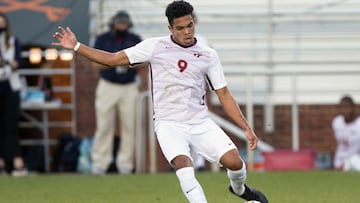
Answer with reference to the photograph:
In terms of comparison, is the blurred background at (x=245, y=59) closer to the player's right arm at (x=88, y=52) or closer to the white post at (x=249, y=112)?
the white post at (x=249, y=112)

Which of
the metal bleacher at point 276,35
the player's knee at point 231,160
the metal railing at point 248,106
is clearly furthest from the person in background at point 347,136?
the player's knee at point 231,160

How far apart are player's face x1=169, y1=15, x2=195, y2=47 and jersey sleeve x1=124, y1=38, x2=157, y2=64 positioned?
0.27 metres

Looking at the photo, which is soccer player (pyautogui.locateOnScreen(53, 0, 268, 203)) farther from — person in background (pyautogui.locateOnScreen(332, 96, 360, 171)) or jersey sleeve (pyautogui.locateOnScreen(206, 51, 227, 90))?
person in background (pyautogui.locateOnScreen(332, 96, 360, 171))

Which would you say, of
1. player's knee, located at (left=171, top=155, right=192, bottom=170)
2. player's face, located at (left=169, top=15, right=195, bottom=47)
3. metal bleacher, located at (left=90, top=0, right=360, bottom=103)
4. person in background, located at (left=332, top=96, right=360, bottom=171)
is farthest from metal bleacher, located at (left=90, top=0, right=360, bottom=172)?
player's knee, located at (left=171, top=155, right=192, bottom=170)

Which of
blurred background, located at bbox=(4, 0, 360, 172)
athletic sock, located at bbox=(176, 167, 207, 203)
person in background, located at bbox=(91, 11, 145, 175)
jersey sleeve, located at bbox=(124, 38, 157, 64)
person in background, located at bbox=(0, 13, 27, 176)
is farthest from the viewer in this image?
blurred background, located at bbox=(4, 0, 360, 172)

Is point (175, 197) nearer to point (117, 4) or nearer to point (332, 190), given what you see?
point (332, 190)

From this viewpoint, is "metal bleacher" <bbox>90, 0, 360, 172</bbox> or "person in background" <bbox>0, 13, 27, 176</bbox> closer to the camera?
"person in background" <bbox>0, 13, 27, 176</bbox>

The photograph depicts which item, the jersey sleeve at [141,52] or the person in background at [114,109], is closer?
the jersey sleeve at [141,52]

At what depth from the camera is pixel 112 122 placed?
1764cm

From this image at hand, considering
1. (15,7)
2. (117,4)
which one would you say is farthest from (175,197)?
(117,4)

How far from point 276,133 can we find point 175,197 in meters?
7.94

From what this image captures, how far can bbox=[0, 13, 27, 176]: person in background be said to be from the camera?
17.1 meters

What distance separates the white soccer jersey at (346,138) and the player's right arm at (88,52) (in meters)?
Result: 8.61

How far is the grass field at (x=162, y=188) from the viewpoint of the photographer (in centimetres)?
1215
